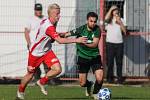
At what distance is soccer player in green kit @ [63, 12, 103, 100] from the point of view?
44.9 feet

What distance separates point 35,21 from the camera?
1775 centimetres

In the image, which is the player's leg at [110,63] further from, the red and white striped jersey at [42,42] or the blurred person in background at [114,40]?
the red and white striped jersey at [42,42]

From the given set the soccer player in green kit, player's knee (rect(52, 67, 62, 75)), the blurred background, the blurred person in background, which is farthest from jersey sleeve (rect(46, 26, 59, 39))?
the blurred background

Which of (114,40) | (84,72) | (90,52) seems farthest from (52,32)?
(114,40)

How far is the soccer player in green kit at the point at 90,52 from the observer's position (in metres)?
13.7

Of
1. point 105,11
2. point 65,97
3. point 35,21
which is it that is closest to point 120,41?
point 105,11

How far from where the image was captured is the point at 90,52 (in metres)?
13.9

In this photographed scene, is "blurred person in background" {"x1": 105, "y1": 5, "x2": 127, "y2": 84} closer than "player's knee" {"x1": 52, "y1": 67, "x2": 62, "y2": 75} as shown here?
No

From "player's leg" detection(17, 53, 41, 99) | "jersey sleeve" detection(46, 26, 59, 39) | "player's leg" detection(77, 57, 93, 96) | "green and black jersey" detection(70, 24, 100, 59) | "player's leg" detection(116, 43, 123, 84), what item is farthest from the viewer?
"player's leg" detection(116, 43, 123, 84)

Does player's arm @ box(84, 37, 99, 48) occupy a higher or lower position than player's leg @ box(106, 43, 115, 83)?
higher

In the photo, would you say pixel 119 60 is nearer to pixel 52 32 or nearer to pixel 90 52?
pixel 90 52

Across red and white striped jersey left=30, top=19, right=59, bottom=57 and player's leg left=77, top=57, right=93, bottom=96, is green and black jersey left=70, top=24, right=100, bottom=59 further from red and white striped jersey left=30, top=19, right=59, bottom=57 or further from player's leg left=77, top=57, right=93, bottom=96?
red and white striped jersey left=30, top=19, right=59, bottom=57

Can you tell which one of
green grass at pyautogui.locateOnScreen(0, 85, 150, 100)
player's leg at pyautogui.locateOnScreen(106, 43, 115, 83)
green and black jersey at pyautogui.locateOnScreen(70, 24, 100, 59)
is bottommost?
green grass at pyautogui.locateOnScreen(0, 85, 150, 100)

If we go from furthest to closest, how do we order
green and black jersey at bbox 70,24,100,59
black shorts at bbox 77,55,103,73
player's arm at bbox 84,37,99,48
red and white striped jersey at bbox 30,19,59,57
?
black shorts at bbox 77,55,103,73
green and black jersey at bbox 70,24,100,59
player's arm at bbox 84,37,99,48
red and white striped jersey at bbox 30,19,59,57
